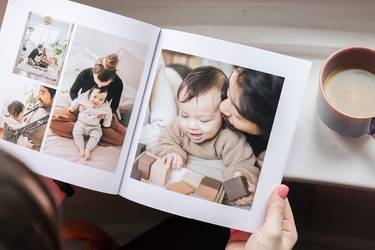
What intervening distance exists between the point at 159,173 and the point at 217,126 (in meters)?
0.09

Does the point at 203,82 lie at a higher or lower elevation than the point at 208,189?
higher

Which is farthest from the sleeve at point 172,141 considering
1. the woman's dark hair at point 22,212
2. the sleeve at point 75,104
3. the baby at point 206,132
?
the woman's dark hair at point 22,212

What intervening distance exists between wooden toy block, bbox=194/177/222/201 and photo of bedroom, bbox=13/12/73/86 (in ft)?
0.69

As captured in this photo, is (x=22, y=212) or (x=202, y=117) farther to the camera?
(x=202, y=117)

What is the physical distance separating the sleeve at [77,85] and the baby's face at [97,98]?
0.06 ft

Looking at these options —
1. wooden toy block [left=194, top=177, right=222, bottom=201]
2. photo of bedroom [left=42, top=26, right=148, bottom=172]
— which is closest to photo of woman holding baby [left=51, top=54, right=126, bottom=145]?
photo of bedroom [left=42, top=26, right=148, bottom=172]

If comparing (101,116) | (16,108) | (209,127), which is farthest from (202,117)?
(16,108)

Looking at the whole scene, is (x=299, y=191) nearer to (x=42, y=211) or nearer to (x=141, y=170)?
(x=141, y=170)

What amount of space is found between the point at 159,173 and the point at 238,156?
94 millimetres

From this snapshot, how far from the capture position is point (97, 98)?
62 centimetres

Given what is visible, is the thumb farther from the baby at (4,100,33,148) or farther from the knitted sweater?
the baby at (4,100,33,148)

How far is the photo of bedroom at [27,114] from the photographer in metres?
0.62

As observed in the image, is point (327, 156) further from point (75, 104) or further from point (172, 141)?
point (75, 104)

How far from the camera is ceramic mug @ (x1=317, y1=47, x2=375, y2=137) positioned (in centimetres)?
57
